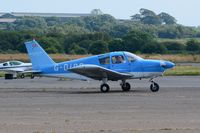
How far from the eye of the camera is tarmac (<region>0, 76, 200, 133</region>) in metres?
18.3

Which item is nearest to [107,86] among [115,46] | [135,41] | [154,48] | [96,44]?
[115,46]

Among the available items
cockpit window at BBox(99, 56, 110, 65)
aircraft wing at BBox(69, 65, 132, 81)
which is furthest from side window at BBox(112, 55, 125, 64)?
aircraft wing at BBox(69, 65, 132, 81)

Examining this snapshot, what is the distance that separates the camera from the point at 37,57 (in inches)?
1410

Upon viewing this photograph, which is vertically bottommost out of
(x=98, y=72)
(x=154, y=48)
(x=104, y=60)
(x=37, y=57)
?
(x=98, y=72)

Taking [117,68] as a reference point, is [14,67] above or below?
below

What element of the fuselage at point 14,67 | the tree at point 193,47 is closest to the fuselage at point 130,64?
the fuselage at point 14,67

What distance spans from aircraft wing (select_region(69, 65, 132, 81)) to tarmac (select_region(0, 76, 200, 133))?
153cm

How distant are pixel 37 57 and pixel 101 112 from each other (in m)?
13.8

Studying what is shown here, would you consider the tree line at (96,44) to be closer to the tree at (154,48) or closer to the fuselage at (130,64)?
the tree at (154,48)

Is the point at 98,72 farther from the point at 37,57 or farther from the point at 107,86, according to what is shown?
the point at 37,57

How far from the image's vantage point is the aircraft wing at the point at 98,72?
3356cm

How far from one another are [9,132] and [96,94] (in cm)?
1432

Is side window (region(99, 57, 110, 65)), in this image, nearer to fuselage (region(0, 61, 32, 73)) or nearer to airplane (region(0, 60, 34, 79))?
airplane (region(0, 60, 34, 79))

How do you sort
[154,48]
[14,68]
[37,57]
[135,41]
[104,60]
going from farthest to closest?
[135,41] < [154,48] < [14,68] < [37,57] < [104,60]
